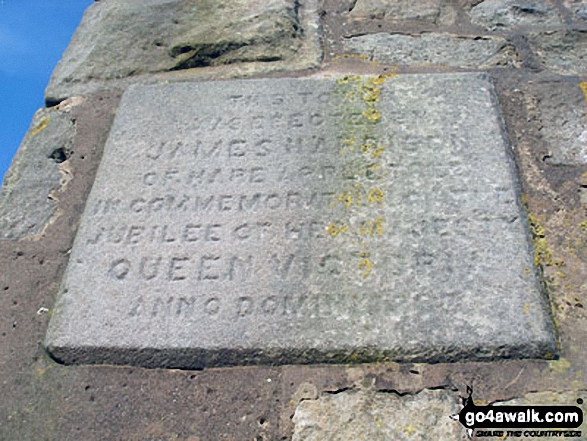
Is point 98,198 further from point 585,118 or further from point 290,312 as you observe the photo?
point 585,118

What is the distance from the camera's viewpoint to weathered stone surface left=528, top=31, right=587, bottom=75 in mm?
1807

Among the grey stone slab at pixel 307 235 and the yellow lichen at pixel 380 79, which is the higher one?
the yellow lichen at pixel 380 79

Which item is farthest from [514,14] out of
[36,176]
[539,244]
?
[36,176]

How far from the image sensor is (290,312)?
46.9 inches

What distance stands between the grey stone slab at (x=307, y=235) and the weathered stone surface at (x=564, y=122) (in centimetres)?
18

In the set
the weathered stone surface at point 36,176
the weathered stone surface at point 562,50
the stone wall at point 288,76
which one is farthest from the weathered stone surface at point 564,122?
the weathered stone surface at point 36,176

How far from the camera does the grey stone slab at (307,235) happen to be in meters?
1.16

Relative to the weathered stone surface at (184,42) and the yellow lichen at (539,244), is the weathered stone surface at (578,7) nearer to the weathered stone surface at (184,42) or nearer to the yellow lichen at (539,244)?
the weathered stone surface at (184,42)

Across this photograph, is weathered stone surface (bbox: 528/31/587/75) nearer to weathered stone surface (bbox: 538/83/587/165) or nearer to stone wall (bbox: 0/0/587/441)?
stone wall (bbox: 0/0/587/441)

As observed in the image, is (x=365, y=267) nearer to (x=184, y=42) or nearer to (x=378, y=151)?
(x=378, y=151)

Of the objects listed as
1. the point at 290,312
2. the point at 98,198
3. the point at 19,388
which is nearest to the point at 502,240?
the point at 290,312

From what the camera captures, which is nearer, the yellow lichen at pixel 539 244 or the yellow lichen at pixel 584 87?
the yellow lichen at pixel 539 244

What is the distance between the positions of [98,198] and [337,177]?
637 mm

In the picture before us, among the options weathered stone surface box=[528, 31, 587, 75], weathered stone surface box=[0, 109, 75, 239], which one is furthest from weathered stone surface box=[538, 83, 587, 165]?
weathered stone surface box=[0, 109, 75, 239]
